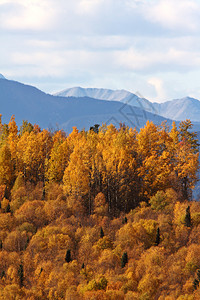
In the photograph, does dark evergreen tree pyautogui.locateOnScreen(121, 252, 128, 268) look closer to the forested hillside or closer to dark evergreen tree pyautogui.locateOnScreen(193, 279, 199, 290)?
the forested hillside

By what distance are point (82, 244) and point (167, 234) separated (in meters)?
16.4

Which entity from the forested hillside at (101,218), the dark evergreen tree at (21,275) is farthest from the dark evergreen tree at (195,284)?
the dark evergreen tree at (21,275)

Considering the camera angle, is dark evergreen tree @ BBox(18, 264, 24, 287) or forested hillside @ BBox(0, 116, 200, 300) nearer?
forested hillside @ BBox(0, 116, 200, 300)

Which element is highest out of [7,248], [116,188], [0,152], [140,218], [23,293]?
[0,152]

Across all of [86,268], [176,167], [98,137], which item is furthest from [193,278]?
[98,137]

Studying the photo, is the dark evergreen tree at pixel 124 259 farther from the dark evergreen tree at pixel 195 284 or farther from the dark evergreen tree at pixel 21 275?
the dark evergreen tree at pixel 21 275

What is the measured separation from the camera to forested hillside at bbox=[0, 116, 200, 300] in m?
66.1

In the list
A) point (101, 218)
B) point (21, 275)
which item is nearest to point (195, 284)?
point (101, 218)

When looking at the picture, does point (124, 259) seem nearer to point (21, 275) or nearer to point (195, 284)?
point (195, 284)

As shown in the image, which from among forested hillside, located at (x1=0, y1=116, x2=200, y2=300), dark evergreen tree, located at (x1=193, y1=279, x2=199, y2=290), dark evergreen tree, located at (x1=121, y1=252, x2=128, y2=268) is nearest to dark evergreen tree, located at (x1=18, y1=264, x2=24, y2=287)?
forested hillside, located at (x1=0, y1=116, x2=200, y2=300)

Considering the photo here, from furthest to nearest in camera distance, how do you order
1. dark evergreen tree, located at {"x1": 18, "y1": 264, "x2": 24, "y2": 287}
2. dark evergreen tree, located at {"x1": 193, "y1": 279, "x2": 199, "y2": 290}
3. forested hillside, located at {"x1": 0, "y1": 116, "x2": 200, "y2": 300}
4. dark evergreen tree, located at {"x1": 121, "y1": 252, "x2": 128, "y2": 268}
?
dark evergreen tree, located at {"x1": 18, "y1": 264, "x2": 24, "y2": 287}, dark evergreen tree, located at {"x1": 121, "y1": 252, "x2": 128, "y2": 268}, forested hillside, located at {"x1": 0, "y1": 116, "x2": 200, "y2": 300}, dark evergreen tree, located at {"x1": 193, "y1": 279, "x2": 199, "y2": 290}

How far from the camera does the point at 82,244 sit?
76.7m

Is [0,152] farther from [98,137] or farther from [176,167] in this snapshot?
[176,167]

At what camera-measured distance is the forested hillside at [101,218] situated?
217 ft
